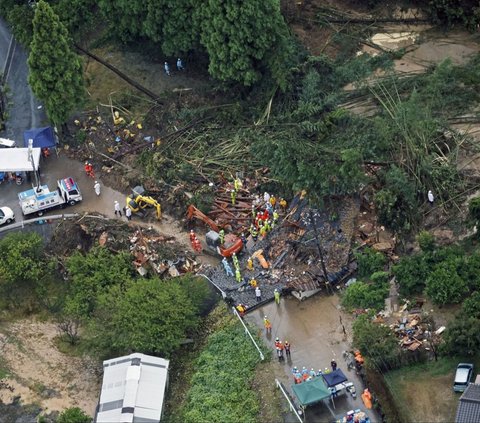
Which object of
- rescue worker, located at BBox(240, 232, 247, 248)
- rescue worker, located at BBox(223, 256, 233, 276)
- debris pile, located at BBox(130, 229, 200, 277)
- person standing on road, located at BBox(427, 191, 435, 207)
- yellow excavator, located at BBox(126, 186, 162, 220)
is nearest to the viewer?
rescue worker, located at BBox(223, 256, 233, 276)

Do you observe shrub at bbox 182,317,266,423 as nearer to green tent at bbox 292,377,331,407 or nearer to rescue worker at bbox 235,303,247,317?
rescue worker at bbox 235,303,247,317

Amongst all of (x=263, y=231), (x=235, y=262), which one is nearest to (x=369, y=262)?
(x=263, y=231)

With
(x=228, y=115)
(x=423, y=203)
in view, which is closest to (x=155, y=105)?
(x=228, y=115)

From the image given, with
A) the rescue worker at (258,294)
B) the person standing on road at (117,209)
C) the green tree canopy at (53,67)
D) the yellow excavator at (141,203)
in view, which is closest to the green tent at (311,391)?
the rescue worker at (258,294)

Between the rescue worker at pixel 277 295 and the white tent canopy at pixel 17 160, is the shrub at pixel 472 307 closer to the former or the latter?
the rescue worker at pixel 277 295

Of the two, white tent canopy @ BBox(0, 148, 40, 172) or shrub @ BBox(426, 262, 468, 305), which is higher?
white tent canopy @ BBox(0, 148, 40, 172)

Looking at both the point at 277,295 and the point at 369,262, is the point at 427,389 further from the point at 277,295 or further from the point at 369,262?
the point at 277,295

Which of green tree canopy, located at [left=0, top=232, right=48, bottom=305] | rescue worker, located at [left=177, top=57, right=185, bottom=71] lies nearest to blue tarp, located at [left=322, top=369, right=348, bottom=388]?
green tree canopy, located at [left=0, top=232, right=48, bottom=305]
